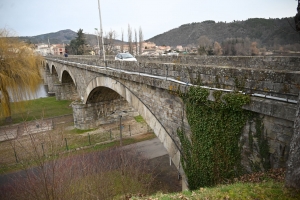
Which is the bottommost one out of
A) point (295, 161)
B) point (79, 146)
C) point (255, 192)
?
point (79, 146)

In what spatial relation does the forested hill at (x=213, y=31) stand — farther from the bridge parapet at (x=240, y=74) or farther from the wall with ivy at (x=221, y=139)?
the wall with ivy at (x=221, y=139)

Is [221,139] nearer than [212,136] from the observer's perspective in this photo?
Yes

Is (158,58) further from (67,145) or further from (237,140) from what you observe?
(237,140)

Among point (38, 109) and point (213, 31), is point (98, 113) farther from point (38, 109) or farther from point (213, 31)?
point (213, 31)

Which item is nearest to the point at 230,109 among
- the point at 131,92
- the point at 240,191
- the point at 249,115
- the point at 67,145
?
the point at 249,115

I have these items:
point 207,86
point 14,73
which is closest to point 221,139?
point 207,86

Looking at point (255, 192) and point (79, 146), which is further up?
point (255, 192)

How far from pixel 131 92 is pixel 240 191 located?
6.34 metres

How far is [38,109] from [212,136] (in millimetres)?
23484

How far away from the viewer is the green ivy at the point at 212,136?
4469 mm

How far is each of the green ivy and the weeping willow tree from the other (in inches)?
606

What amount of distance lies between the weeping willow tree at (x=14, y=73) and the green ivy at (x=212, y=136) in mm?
15392

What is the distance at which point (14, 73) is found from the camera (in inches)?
632

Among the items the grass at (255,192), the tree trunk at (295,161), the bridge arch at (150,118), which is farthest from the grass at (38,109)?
the tree trunk at (295,161)
